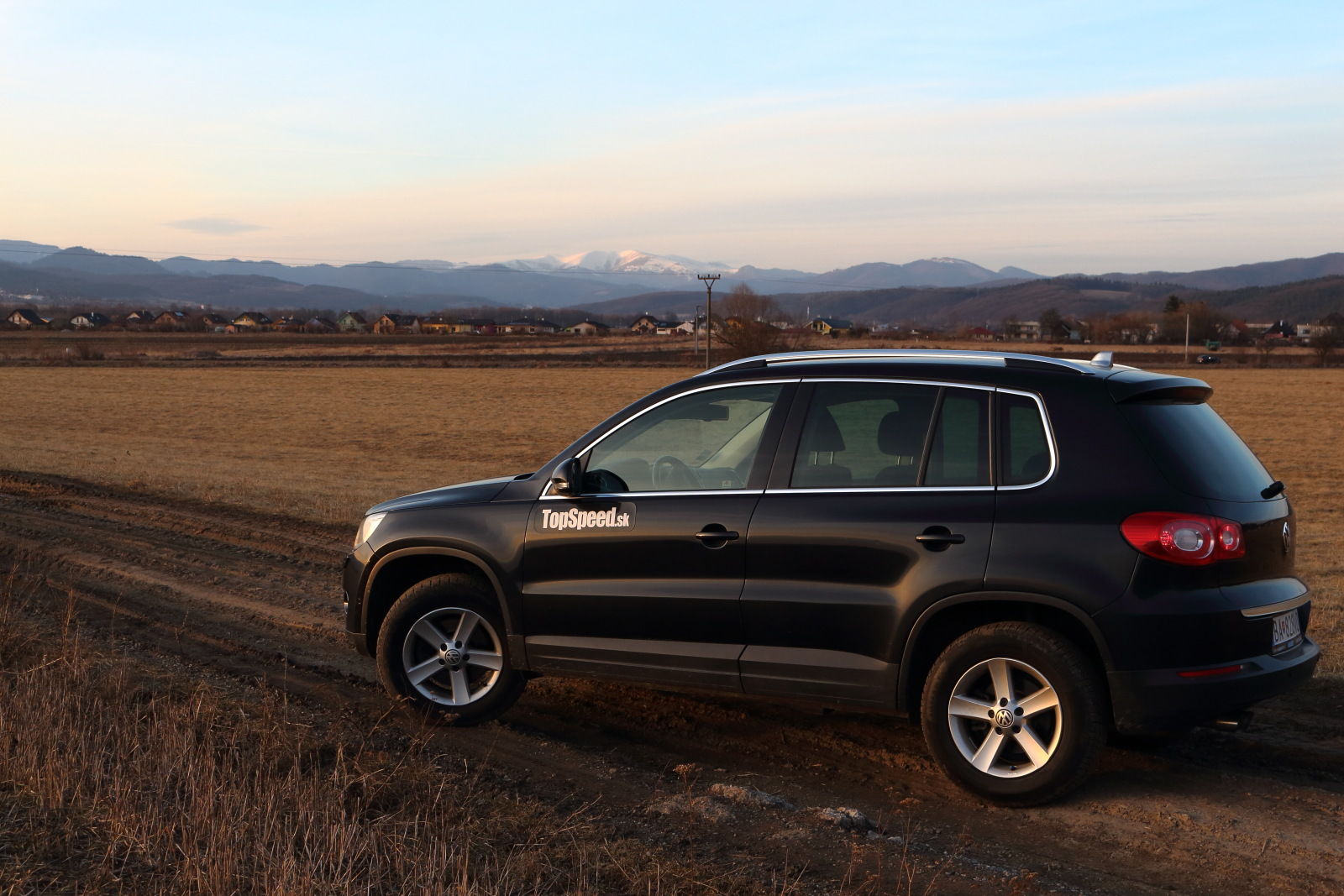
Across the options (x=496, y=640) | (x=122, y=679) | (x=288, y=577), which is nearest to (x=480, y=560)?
(x=496, y=640)

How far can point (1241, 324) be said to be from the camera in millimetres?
120625

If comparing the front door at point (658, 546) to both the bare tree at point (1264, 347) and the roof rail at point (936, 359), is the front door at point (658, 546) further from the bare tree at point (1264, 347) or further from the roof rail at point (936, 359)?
the bare tree at point (1264, 347)

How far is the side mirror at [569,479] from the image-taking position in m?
5.48

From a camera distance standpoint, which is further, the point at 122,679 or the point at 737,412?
the point at 122,679

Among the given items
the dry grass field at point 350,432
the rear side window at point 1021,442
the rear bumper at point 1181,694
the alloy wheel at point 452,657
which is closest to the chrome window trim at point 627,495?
the alloy wheel at point 452,657

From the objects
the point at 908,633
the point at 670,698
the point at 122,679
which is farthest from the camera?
the point at 670,698

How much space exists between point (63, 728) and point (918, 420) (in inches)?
156

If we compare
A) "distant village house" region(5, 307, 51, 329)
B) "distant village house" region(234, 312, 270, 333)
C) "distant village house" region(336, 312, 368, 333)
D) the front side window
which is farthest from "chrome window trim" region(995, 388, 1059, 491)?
"distant village house" region(336, 312, 368, 333)

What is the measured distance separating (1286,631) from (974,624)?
1.28 metres

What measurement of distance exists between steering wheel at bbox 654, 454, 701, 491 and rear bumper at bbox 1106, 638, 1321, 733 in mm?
2027

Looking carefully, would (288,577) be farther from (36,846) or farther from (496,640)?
(36,846)

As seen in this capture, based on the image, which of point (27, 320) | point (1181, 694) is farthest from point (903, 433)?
point (27, 320)

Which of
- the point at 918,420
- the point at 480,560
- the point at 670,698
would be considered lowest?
the point at 670,698

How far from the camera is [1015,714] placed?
4.73m
